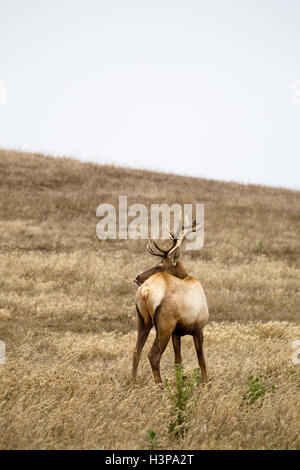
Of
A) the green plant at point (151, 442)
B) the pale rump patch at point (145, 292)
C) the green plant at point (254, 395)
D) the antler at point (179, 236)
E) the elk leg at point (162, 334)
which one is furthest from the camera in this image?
the antler at point (179, 236)

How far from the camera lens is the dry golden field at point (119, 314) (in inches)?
179

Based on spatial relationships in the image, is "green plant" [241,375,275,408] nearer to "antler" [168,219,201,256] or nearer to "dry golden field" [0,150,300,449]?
"dry golden field" [0,150,300,449]

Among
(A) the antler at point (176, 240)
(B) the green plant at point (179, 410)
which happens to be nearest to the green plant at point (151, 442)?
(B) the green plant at point (179, 410)

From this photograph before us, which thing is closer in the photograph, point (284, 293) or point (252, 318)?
→ point (252, 318)

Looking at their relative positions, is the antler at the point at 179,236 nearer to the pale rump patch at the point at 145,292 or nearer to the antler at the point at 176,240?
the antler at the point at 176,240

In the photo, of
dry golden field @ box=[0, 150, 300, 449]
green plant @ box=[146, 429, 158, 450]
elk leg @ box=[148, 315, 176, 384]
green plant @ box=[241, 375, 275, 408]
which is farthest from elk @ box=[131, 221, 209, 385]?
green plant @ box=[146, 429, 158, 450]

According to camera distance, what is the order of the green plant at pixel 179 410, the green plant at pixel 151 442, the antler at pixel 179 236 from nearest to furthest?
1. the green plant at pixel 151 442
2. the green plant at pixel 179 410
3. the antler at pixel 179 236

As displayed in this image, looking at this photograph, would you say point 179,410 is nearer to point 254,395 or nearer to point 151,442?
point 151,442

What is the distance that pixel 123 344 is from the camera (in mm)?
8555

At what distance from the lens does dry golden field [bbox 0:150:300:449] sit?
179 inches
